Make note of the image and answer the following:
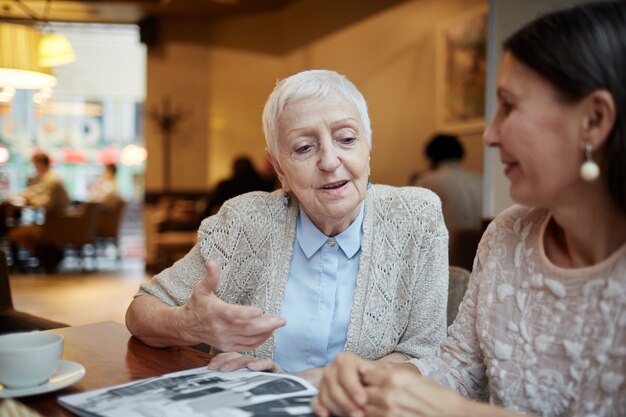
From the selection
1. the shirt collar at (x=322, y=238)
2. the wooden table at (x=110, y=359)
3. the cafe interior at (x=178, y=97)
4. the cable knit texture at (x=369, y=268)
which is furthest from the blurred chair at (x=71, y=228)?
the shirt collar at (x=322, y=238)

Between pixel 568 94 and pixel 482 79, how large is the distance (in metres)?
4.11

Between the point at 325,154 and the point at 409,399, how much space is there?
717 millimetres

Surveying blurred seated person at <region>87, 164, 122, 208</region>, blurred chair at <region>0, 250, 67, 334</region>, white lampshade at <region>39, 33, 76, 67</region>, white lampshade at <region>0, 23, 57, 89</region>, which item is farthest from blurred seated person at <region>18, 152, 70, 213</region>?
blurred chair at <region>0, 250, 67, 334</region>

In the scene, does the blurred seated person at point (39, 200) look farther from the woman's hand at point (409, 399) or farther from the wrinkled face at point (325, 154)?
the woman's hand at point (409, 399)

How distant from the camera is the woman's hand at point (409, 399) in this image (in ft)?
2.77

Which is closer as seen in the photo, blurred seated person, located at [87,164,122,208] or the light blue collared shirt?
the light blue collared shirt

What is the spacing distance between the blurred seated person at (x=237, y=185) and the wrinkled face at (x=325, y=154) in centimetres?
477

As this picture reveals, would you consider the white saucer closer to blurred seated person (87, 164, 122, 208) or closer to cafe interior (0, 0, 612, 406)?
cafe interior (0, 0, 612, 406)

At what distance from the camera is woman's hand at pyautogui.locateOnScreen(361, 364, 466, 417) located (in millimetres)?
843

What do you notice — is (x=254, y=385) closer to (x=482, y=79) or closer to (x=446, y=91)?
(x=482, y=79)

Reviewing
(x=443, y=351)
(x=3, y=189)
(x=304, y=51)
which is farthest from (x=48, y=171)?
(x=443, y=351)

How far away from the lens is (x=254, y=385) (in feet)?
3.26

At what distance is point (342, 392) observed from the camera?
89 centimetres

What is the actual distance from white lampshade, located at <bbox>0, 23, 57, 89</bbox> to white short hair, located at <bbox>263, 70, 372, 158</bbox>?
144 inches
